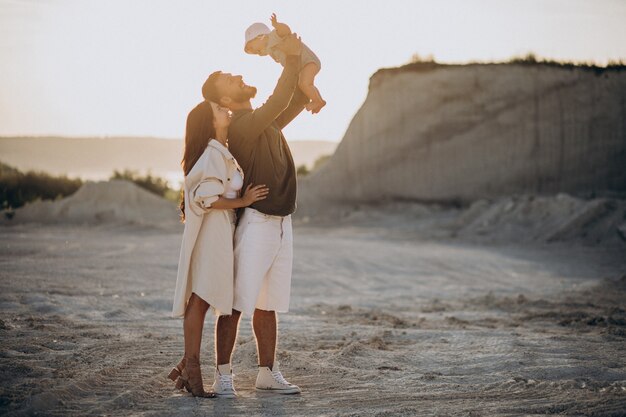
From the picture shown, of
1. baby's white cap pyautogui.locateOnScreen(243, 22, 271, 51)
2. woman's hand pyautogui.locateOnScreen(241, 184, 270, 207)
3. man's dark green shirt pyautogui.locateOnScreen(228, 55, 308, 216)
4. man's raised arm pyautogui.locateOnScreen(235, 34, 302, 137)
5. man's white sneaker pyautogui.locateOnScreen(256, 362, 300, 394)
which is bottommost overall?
man's white sneaker pyautogui.locateOnScreen(256, 362, 300, 394)

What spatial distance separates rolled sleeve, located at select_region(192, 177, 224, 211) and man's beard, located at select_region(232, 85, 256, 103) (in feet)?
1.79

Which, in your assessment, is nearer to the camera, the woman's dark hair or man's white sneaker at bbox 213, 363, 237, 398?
man's white sneaker at bbox 213, 363, 237, 398

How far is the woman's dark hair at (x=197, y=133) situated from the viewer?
5.92 metres

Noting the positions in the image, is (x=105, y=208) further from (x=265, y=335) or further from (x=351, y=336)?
(x=265, y=335)

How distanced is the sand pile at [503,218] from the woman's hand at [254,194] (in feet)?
42.8

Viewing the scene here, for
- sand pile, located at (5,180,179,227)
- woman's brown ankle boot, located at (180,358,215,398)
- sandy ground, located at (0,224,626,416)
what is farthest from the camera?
sand pile, located at (5,180,179,227)

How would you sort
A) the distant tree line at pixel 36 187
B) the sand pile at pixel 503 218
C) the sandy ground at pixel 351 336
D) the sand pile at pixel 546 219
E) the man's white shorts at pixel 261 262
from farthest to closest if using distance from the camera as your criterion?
A: the distant tree line at pixel 36 187 → the sand pile at pixel 503 218 → the sand pile at pixel 546 219 → the man's white shorts at pixel 261 262 → the sandy ground at pixel 351 336

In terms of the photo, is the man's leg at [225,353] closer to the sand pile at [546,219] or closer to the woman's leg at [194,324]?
the woman's leg at [194,324]

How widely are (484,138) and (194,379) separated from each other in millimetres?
19621

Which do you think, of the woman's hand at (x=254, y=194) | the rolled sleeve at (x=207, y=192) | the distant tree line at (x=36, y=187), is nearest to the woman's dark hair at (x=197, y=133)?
the rolled sleeve at (x=207, y=192)

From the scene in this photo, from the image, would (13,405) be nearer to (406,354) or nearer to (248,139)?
(248,139)

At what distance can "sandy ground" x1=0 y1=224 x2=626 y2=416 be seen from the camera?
5602 mm

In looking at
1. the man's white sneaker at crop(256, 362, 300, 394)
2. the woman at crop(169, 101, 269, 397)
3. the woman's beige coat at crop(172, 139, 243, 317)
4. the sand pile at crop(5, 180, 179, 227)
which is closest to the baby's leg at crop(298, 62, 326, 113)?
the woman at crop(169, 101, 269, 397)

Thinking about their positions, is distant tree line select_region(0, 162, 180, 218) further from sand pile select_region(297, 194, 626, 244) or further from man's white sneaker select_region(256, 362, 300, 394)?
man's white sneaker select_region(256, 362, 300, 394)
